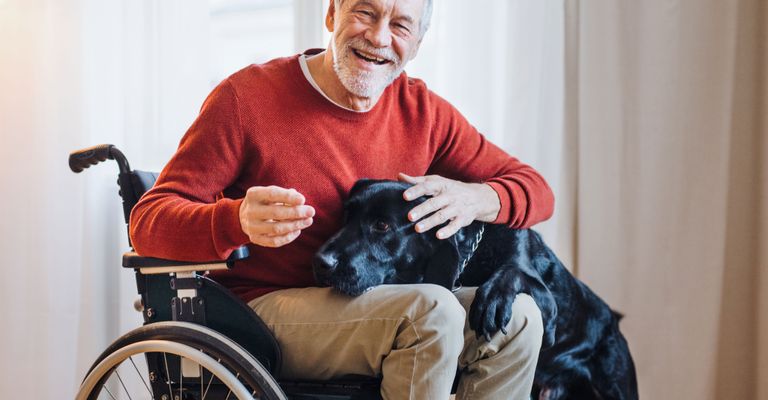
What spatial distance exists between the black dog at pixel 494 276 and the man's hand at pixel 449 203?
31 mm

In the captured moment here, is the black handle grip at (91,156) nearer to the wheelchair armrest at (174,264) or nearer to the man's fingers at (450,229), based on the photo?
the wheelchair armrest at (174,264)

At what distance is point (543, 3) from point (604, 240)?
75 centimetres

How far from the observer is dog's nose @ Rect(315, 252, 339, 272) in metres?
1.18

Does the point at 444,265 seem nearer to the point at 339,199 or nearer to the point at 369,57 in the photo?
the point at 339,199

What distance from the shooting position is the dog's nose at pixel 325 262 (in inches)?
46.3

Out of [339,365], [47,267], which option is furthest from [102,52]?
[339,365]

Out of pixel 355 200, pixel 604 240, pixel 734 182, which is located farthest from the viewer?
pixel 604 240

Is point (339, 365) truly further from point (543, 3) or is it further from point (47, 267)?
point (47, 267)

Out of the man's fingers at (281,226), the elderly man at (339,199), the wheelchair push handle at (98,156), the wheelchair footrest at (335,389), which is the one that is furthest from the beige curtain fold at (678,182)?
the wheelchair push handle at (98,156)

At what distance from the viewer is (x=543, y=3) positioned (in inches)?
77.5

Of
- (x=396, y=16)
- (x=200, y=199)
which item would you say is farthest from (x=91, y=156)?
(x=396, y=16)

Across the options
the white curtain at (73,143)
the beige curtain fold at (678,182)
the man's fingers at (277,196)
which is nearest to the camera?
the man's fingers at (277,196)

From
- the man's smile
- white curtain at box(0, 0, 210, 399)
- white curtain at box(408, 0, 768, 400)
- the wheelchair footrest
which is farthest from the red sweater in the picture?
white curtain at box(0, 0, 210, 399)

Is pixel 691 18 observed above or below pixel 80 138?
above
